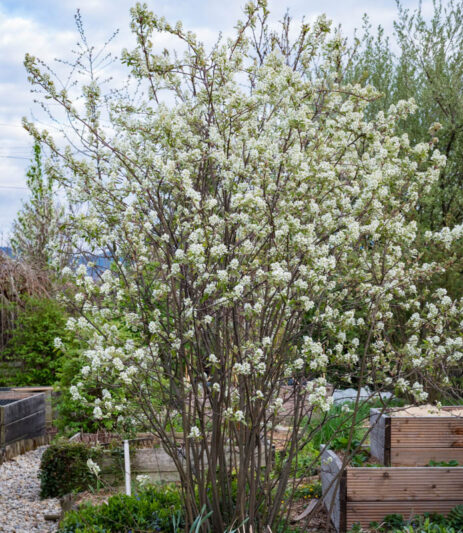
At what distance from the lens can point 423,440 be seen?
174 inches

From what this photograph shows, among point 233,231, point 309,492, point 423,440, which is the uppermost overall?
point 233,231

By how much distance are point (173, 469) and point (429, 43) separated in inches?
295

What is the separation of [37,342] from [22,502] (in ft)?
12.1

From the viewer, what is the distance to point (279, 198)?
299 centimetres

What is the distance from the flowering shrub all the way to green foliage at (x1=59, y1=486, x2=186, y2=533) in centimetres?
34

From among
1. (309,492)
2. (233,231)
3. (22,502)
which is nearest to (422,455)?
(309,492)

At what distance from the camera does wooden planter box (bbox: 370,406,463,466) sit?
437 cm

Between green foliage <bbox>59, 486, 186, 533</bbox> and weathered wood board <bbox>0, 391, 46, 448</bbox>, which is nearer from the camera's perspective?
green foliage <bbox>59, 486, 186, 533</bbox>

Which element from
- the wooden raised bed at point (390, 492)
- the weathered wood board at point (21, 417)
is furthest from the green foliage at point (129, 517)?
the weathered wood board at point (21, 417)

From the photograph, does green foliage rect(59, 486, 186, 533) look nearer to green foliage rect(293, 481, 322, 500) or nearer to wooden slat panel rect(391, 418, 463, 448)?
green foliage rect(293, 481, 322, 500)

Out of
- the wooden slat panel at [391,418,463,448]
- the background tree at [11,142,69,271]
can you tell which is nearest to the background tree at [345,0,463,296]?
the wooden slat panel at [391,418,463,448]

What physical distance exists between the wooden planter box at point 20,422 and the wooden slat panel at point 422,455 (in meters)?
4.45

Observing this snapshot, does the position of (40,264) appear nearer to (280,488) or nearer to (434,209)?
(434,209)

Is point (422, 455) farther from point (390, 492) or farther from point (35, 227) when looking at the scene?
point (35, 227)
